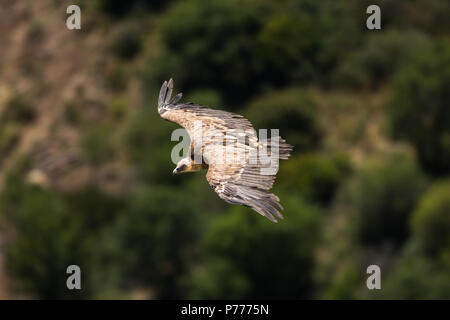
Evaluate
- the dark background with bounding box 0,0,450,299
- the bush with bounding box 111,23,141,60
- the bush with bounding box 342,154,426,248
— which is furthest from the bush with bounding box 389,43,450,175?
the bush with bounding box 111,23,141,60

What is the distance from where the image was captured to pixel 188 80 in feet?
263

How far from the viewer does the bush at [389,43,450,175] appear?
68625 millimetres

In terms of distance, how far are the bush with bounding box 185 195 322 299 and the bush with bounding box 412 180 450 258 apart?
553cm

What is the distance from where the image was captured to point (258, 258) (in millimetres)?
61688

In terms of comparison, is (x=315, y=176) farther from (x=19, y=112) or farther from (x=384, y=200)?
(x=19, y=112)

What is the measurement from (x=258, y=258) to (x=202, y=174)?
983 cm

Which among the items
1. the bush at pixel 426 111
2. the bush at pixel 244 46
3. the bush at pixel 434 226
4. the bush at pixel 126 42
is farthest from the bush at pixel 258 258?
the bush at pixel 126 42

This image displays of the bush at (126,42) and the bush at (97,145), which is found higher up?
the bush at (126,42)

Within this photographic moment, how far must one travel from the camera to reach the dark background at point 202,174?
61.9 m

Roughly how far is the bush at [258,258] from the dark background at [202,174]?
11 cm

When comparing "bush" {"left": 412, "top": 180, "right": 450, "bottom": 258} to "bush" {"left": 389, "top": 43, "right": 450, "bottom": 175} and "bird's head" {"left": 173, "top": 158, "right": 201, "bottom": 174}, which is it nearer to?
"bush" {"left": 389, "top": 43, "right": 450, "bottom": 175}

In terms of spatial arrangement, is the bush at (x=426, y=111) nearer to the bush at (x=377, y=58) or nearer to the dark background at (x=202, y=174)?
the dark background at (x=202, y=174)
